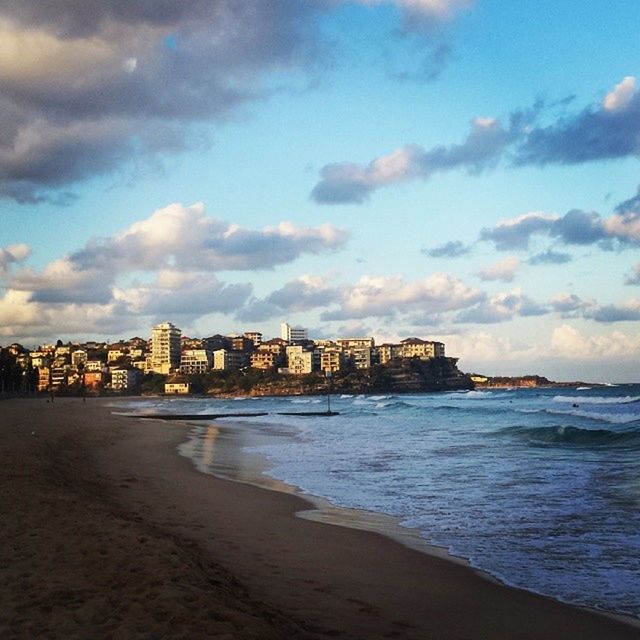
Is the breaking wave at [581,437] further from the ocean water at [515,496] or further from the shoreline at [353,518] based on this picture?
the shoreline at [353,518]

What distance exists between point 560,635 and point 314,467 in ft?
45.8

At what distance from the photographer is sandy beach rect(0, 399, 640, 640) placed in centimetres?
503

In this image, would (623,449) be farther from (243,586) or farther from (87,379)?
(87,379)

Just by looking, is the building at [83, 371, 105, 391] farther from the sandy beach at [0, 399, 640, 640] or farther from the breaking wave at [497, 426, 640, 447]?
the sandy beach at [0, 399, 640, 640]

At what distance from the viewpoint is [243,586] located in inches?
254

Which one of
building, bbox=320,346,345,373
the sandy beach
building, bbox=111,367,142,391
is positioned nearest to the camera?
the sandy beach

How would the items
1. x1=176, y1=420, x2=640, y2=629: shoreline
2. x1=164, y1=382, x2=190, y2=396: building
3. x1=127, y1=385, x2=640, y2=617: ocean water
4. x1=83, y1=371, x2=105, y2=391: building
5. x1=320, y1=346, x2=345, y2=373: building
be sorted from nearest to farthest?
1. x1=176, y1=420, x2=640, y2=629: shoreline
2. x1=127, y1=385, x2=640, y2=617: ocean water
3. x1=164, y1=382, x2=190, y2=396: building
4. x1=320, y1=346, x2=345, y2=373: building
5. x1=83, y1=371, x2=105, y2=391: building

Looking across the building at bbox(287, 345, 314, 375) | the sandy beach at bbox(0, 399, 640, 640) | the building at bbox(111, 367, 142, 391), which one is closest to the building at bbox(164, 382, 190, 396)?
the building at bbox(111, 367, 142, 391)

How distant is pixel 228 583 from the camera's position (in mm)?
6305

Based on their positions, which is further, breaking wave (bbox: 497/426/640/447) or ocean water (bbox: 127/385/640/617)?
breaking wave (bbox: 497/426/640/447)

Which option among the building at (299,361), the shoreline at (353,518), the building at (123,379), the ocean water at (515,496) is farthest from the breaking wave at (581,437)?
the building at (123,379)

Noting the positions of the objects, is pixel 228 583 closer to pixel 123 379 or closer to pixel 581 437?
pixel 581 437

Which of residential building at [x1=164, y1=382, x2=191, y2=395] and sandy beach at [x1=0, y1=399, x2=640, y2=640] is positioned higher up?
sandy beach at [x1=0, y1=399, x2=640, y2=640]

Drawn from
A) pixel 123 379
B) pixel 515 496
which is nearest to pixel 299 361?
pixel 123 379
